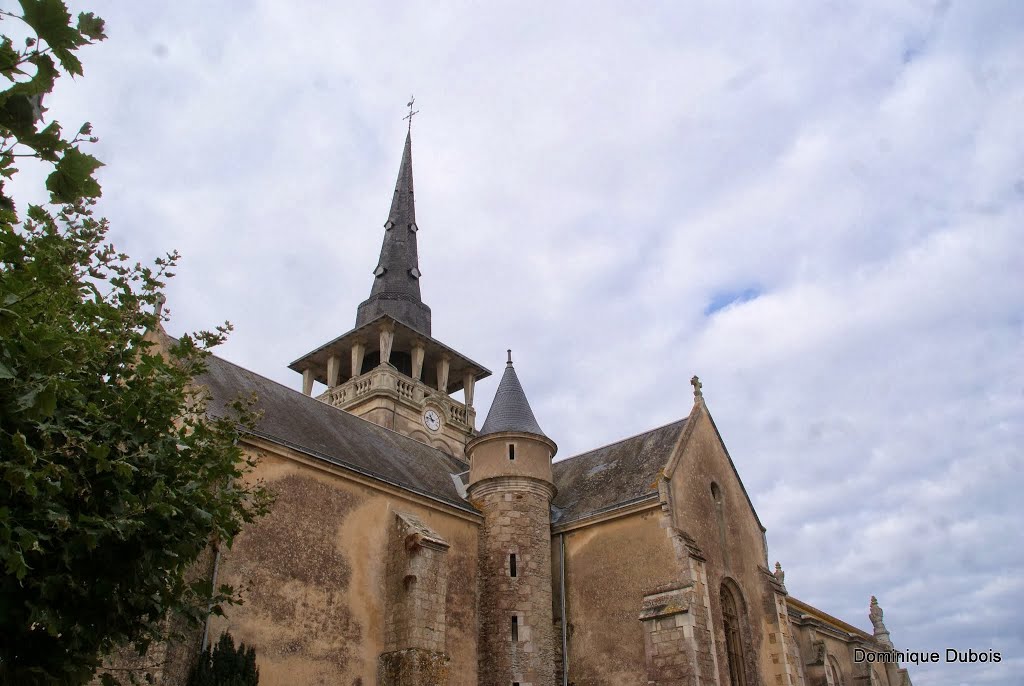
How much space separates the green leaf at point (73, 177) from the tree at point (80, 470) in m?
0.10

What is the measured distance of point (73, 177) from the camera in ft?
13.2

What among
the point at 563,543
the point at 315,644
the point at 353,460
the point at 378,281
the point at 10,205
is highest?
the point at 378,281

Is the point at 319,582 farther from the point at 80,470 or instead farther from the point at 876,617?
the point at 876,617

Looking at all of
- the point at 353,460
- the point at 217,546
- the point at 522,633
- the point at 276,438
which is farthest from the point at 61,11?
the point at 522,633

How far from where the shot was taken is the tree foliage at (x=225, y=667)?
1198 centimetres

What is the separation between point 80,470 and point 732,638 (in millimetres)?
15849

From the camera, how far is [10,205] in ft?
15.8

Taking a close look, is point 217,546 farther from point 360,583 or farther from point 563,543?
point 563,543

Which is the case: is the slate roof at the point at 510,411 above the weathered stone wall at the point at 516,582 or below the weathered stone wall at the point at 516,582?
above

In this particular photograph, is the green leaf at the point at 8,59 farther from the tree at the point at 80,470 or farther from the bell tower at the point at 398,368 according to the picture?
the bell tower at the point at 398,368

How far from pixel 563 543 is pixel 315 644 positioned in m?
7.07

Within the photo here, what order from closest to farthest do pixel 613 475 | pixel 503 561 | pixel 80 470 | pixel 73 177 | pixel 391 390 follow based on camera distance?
1. pixel 73 177
2. pixel 80 470
3. pixel 503 561
4. pixel 613 475
5. pixel 391 390

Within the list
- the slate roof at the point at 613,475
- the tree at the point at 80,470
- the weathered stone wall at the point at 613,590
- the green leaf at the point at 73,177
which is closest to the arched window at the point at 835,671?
the slate roof at the point at 613,475

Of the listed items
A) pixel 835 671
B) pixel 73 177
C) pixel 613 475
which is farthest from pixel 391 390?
pixel 73 177
